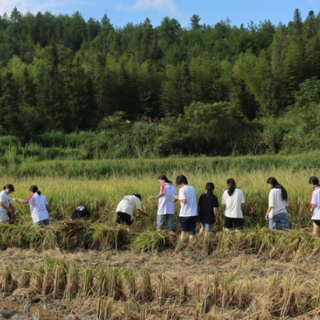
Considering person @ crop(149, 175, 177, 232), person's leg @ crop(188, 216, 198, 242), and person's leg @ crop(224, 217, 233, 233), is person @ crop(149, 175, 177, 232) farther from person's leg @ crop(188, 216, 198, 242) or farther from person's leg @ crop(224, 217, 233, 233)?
person's leg @ crop(224, 217, 233, 233)

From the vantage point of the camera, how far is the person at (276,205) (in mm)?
7488

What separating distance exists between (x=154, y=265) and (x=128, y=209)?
6.68ft

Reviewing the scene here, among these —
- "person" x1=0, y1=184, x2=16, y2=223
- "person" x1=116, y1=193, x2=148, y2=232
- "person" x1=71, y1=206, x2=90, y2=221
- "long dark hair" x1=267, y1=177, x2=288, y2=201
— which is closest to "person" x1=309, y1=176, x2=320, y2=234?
"long dark hair" x1=267, y1=177, x2=288, y2=201

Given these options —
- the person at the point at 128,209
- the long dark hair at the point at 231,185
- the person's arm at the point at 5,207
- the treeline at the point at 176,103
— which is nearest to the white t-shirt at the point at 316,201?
the long dark hair at the point at 231,185

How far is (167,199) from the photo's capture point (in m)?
7.97

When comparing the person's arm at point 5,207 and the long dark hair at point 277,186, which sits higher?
the long dark hair at point 277,186

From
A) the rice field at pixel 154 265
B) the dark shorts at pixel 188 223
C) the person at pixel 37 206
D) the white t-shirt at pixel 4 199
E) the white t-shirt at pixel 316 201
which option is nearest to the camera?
the rice field at pixel 154 265

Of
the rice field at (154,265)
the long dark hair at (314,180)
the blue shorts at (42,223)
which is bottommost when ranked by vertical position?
the rice field at (154,265)

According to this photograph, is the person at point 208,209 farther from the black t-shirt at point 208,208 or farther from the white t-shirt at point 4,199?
the white t-shirt at point 4,199

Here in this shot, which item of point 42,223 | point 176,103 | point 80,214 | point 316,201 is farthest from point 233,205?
point 176,103

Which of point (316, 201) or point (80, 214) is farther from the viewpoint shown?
point (80, 214)

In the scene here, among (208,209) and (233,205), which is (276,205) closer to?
(233,205)

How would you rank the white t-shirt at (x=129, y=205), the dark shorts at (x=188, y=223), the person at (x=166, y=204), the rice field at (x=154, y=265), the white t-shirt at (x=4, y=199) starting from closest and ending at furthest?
the rice field at (x=154, y=265), the dark shorts at (x=188, y=223), the person at (x=166, y=204), the white t-shirt at (x=129, y=205), the white t-shirt at (x=4, y=199)

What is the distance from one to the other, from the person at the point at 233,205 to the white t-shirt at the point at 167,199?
1048 millimetres
